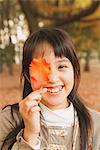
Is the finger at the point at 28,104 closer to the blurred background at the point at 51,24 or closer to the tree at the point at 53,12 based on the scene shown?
the blurred background at the point at 51,24

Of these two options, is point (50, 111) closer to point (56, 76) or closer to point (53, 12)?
point (56, 76)

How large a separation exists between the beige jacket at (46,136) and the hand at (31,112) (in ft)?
0.09

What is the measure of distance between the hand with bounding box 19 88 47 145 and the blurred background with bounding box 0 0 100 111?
2745 millimetres

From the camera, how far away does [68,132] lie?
85cm

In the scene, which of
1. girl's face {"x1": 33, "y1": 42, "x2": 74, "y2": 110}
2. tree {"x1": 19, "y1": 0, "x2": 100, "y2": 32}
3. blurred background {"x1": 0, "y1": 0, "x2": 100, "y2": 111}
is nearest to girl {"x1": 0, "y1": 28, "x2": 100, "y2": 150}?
girl's face {"x1": 33, "y1": 42, "x2": 74, "y2": 110}

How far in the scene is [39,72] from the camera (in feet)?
2.55

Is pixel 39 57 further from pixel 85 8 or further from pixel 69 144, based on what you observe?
pixel 85 8

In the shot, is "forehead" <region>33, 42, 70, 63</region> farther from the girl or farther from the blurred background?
the blurred background

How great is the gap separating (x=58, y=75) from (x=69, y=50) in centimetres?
9

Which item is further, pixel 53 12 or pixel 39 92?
pixel 53 12

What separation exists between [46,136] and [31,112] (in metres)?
0.12

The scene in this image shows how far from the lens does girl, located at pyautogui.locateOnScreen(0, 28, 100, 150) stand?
78cm

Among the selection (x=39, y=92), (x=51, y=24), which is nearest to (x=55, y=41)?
(x=39, y=92)

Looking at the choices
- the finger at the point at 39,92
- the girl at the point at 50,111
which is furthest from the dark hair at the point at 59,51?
the finger at the point at 39,92
